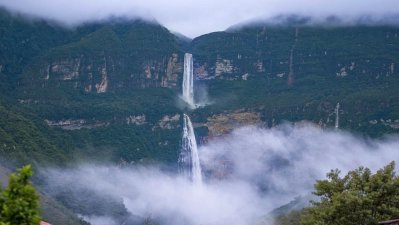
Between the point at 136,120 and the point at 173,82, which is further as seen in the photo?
the point at 173,82

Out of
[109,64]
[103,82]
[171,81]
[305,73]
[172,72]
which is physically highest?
[109,64]

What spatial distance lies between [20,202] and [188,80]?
142 m

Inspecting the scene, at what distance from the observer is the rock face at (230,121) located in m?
142

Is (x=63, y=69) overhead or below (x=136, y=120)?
overhead

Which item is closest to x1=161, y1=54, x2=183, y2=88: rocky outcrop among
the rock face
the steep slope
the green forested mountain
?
the green forested mountain

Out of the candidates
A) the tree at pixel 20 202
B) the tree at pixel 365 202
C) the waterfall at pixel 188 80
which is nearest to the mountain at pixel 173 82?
the waterfall at pixel 188 80

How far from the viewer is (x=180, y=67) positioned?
160750 mm

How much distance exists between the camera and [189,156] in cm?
14588

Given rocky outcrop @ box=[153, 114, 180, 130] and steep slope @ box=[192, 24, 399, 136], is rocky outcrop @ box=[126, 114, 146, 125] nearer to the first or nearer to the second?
rocky outcrop @ box=[153, 114, 180, 130]

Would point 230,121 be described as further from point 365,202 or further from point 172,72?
point 365,202

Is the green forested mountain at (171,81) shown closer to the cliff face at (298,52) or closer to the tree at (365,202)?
the cliff face at (298,52)

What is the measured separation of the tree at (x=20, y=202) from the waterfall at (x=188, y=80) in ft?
462

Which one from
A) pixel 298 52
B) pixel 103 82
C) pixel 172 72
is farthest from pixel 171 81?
pixel 298 52

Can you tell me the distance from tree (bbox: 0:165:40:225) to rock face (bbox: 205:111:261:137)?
123 m
